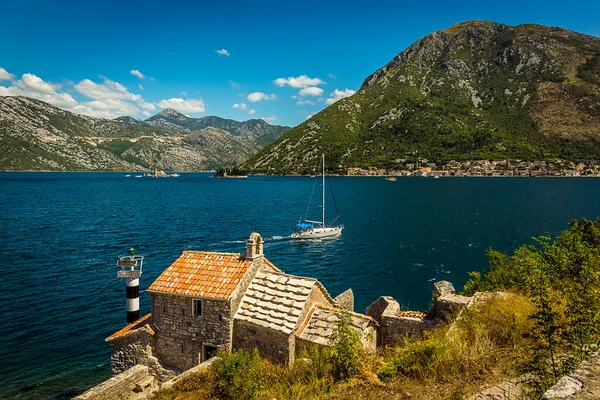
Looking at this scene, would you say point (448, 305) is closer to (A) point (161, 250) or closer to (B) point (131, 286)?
(B) point (131, 286)

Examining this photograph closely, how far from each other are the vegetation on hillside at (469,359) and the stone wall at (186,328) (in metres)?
4.18

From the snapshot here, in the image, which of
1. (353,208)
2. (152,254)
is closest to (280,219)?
(353,208)

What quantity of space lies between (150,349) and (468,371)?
15502mm

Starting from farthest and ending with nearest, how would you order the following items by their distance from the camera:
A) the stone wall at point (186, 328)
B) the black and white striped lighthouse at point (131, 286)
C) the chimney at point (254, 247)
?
1. the black and white striped lighthouse at point (131, 286)
2. the chimney at point (254, 247)
3. the stone wall at point (186, 328)

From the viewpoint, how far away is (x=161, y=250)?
49.7 metres

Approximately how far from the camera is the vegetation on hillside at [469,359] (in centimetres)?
677

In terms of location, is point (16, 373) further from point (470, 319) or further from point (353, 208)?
point (353, 208)

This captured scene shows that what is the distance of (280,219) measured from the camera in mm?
79625

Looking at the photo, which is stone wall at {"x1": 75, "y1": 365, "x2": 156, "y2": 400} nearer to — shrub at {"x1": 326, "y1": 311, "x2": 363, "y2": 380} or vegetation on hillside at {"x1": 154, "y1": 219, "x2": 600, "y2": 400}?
vegetation on hillside at {"x1": 154, "y1": 219, "x2": 600, "y2": 400}

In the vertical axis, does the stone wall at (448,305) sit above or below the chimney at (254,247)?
below

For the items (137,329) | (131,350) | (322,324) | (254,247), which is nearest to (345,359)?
(322,324)

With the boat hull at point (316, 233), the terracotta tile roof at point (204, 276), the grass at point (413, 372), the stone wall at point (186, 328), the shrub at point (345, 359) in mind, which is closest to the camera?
the grass at point (413, 372)

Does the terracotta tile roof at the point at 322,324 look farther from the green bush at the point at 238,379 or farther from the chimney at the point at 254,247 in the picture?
the green bush at the point at 238,379

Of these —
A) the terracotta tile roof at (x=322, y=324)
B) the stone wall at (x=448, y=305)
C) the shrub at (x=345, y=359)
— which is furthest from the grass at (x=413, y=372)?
the terracotta tile roof at (x=322, y=324)
